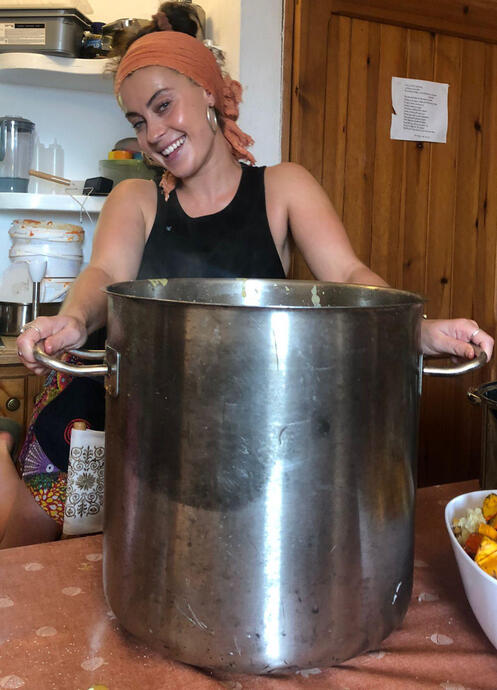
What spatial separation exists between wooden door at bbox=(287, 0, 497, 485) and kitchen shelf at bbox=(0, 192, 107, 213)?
2.53ft

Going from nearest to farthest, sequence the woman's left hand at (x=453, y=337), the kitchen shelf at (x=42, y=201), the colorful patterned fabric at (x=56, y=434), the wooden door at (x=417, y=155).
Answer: the woman's left hand at (x=453, y=337)
the colorful patterned fabric at (x=56, y=434)
the wooden door at (x=417, y=155)
the kitchen shelf at (x=42, y=201)

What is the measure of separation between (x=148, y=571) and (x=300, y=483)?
6.0 inches

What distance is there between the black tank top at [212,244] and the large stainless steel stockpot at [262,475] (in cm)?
92

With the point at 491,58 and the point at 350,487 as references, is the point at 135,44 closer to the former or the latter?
the point at 350,487

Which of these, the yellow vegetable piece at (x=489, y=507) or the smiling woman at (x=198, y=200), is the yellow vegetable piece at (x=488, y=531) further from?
the smiling woman at (x=198, y=200)

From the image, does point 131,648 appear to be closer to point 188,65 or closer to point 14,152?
point 188,65

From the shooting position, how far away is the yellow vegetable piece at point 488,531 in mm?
641

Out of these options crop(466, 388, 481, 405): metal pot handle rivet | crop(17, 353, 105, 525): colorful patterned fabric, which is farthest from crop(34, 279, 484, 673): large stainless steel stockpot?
crop(17, 353, 105, 525): colorful patterned fabric

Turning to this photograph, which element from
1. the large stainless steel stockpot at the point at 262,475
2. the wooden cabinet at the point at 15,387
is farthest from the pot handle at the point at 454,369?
the wooden cabinet at the point at 15,387

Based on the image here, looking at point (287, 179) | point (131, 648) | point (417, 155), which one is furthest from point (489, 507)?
point (417, 155)

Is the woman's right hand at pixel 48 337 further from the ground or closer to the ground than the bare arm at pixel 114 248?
closer to the ground

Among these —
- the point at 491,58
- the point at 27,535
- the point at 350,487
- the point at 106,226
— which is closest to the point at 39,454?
the point at 27,535

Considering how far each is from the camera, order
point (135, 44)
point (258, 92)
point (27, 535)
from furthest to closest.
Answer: point (258, 92)
point (135, 44)
point (27, 535)

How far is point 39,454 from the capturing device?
1.35 meters
